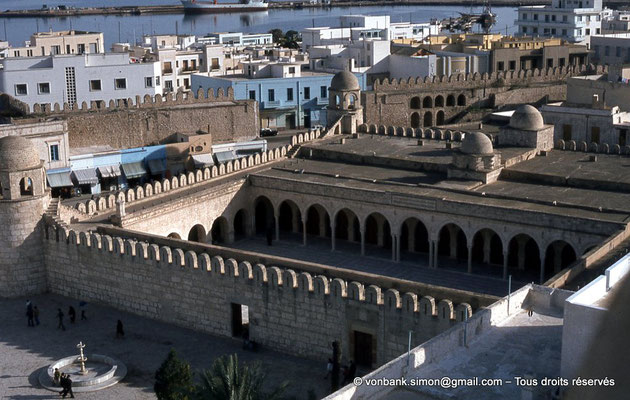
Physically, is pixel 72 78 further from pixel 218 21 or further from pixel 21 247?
pixel 218 21

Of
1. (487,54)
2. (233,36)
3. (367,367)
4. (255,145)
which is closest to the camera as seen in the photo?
(367,367)

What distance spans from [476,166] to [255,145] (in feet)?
55.9

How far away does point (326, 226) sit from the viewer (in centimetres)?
3419

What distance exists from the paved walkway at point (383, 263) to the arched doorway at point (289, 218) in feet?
1.69

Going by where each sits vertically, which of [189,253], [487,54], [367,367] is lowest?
[367,367]

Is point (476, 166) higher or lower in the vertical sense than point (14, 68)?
lower

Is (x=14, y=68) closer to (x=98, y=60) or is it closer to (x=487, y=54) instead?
(x=98, y=60)

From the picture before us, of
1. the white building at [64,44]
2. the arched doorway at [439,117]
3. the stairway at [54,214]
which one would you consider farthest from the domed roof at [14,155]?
the white building at [64,44]

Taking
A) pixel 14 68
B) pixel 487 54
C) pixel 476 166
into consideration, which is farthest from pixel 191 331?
pixel 487 54

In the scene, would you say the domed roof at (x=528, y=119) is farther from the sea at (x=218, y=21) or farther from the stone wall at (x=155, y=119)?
the sea at (x=218, y=21)

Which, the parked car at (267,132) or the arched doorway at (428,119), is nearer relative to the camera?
the arched doorway at (428,119)

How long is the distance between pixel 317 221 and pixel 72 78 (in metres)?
21.8

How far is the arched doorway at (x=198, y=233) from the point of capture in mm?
32062

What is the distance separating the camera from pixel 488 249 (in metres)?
30.0
